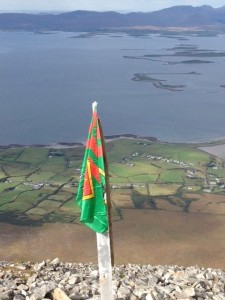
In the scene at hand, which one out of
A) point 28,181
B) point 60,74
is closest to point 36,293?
point 28,181

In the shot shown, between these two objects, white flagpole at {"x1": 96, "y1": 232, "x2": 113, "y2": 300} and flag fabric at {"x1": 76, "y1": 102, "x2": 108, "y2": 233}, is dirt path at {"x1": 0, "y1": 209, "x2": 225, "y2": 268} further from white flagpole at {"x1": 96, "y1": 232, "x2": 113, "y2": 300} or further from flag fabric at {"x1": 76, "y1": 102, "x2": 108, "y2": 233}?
flag fabric at {"x1": 76, "y1": 102, "x2": 108, "y2": 233}

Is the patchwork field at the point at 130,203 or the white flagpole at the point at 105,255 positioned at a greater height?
the white flagpole at the point at 105,255

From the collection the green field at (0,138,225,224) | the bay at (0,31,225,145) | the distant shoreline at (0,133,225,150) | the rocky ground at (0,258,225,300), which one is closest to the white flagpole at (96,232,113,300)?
the rocky ground at (0,258,225,300)

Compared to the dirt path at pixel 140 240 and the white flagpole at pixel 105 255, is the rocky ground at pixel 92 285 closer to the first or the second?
the white flagpole at pixel 105 255

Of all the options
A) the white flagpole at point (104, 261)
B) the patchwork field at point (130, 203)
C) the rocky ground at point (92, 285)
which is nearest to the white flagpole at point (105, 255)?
the white flagpole at point (104, 261)

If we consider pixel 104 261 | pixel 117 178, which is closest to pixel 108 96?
pixel 117 178

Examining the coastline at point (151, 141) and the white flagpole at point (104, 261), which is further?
the coastline at point (151, 141)

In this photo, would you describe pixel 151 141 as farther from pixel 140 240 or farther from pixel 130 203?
pixel 140 240
